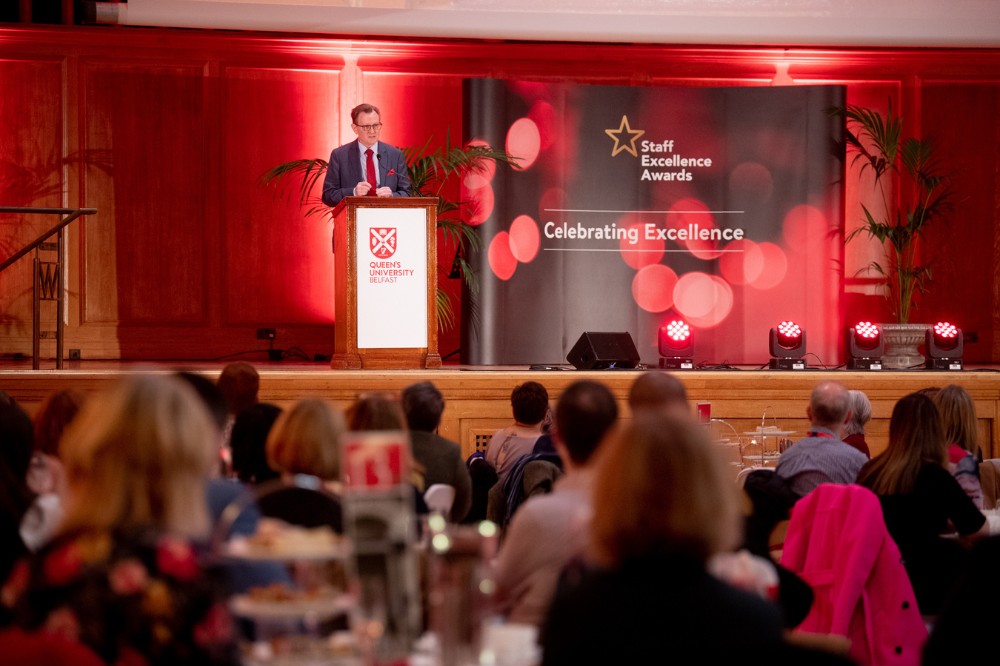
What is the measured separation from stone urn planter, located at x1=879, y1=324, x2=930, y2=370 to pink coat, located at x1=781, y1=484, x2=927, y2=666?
3931 mm

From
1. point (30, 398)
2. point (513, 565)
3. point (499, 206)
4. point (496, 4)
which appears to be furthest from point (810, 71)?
point (513, 565)

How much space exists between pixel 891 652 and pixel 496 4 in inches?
247

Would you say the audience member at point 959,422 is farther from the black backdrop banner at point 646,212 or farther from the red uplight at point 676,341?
the black backdrop banner at point 646,212

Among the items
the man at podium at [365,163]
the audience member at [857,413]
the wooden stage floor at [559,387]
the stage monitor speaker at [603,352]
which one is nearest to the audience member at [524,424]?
the audience member at [857,413]

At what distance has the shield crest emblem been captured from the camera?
6.21 m

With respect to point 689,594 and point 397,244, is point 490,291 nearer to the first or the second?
point 397,244

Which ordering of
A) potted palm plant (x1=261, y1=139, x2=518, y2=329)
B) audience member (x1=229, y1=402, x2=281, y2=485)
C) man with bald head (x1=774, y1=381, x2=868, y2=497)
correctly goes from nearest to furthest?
audience member (x1=229, y1=402, x2=281, y2=485), man with bald head (x1=774, y1=381, x2=868, y2=497), potted palm plant (x1=261, y1=139, x2=518, y2=329)

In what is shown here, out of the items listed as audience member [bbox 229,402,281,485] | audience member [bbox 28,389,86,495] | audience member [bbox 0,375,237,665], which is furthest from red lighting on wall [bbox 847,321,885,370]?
audience member [bbox 0,375,237,665]

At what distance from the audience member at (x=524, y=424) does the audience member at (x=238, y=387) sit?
1.02 meters

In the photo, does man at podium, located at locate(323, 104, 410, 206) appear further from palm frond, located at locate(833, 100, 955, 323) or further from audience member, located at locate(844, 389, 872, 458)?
palm frond, located at locate(833, 100, 955, 323)

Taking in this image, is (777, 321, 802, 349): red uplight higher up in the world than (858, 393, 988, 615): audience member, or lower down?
higher up

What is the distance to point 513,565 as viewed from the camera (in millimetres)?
Result: 2361

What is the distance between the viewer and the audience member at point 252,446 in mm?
3203

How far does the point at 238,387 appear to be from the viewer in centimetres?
416
